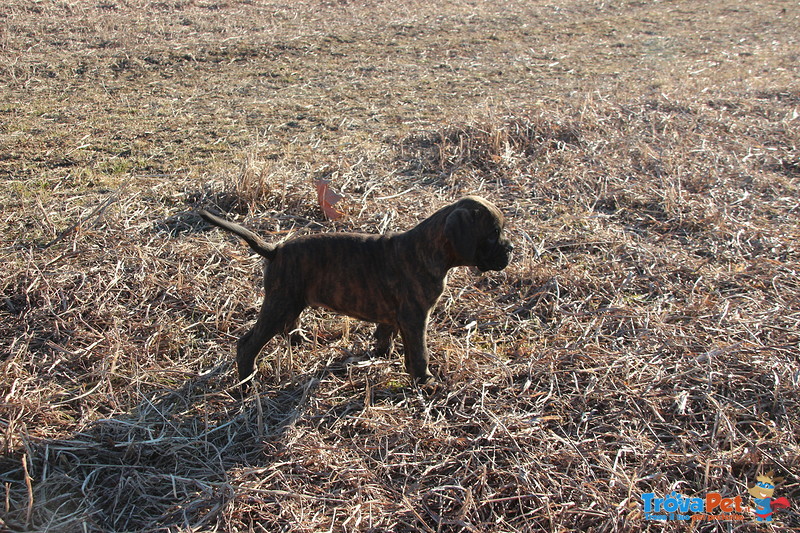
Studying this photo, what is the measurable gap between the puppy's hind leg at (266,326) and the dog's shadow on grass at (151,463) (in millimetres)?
284

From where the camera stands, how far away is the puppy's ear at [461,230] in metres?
3.90

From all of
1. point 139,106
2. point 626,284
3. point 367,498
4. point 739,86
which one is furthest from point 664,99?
point 367,498

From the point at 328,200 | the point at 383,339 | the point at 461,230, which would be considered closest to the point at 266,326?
the point at 383,339

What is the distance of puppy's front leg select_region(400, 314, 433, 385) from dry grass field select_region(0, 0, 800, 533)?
7.5 inches

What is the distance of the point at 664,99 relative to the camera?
429 inches

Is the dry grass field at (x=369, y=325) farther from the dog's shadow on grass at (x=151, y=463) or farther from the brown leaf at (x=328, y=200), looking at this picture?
the brown leaf at (x=328, y=200)

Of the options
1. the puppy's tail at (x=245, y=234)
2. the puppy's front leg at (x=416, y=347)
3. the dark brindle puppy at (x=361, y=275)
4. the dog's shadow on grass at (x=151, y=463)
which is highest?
the puppy's tail at (x=245, y=234)

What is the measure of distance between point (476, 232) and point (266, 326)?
5.15 feet

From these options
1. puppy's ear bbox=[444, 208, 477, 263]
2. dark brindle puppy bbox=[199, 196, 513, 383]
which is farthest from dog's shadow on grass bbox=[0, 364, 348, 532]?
puppy's ear bbox=[444, 208, 477, 263]

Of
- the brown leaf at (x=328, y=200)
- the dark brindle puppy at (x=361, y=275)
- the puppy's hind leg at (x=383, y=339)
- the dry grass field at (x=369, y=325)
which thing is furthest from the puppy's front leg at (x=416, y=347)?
the brown leaf at (x=328, y=200)

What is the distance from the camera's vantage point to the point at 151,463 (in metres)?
3.89

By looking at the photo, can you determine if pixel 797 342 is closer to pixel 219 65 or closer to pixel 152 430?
pixel 152 430

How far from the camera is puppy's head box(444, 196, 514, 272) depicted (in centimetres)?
390

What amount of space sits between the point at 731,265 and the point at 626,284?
127 centimetres
